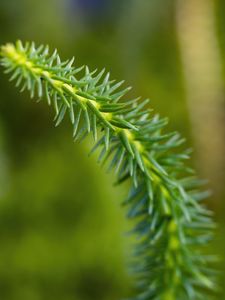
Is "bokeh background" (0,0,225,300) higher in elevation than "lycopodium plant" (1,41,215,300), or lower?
higher

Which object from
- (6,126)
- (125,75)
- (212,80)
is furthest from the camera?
(212,80)

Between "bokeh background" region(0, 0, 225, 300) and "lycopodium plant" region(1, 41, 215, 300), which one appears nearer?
"lycopodium plant" region(1, 41, 215, 300)

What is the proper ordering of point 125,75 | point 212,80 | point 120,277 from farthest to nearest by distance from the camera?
point 212,80 < point 125,75 < point 120,277

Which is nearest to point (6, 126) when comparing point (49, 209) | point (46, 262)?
Answer: point (49, 209)

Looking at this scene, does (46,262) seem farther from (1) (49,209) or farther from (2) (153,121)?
(2) (153,121)

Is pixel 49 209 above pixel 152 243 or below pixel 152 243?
above
